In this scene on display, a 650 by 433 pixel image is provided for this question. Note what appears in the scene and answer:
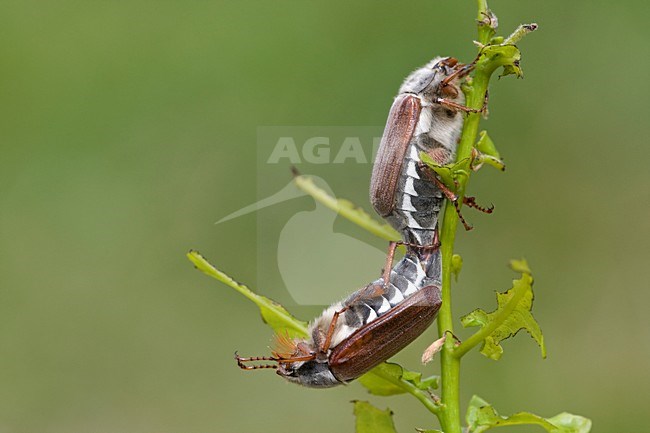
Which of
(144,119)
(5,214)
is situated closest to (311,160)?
(144,119)

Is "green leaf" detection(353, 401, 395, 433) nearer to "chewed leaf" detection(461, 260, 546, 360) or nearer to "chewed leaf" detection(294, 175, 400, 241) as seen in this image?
"chewed leaf" detection(461, 260, 546, 360)

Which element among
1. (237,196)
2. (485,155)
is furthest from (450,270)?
(237,196)

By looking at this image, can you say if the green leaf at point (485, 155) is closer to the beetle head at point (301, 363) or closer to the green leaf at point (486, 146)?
the green leaf at point (486, 146)

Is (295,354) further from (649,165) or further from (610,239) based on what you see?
(649,165)

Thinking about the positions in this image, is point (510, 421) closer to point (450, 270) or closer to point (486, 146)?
point (450, 270)

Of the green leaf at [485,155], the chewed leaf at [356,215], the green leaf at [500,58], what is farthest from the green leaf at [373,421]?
the green leaf at [500,58]
